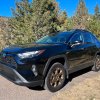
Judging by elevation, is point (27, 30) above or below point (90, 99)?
above

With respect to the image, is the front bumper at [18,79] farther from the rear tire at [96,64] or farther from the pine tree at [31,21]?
the pine tree at [31,21]

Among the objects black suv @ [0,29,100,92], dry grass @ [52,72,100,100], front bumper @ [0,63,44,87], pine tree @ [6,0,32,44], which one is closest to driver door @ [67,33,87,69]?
black suv @ [0,29,100,92]

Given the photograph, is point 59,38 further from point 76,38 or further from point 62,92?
point 62,92

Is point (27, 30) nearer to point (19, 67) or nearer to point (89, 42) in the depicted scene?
point (89, 42)

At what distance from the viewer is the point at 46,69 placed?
5234mm

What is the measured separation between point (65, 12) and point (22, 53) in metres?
20.1

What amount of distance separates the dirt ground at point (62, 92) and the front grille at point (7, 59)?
34.2 inches

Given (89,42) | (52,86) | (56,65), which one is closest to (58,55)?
(56,65)

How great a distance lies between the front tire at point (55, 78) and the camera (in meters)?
5.36

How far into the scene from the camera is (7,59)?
530cm

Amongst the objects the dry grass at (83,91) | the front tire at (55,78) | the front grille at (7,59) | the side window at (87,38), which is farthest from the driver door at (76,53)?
the front grille at (7,59)

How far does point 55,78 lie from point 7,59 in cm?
143

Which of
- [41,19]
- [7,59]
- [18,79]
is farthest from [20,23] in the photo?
[18,79]

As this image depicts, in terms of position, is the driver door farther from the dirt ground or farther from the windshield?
the dirt ground
